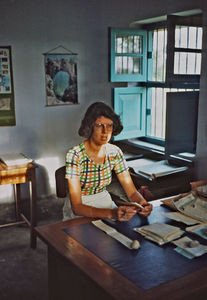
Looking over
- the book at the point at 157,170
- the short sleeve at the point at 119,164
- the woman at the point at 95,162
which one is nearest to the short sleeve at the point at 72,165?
the woman at the point at 95,162

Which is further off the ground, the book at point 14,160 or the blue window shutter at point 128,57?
the blue window shutter at point 128,57

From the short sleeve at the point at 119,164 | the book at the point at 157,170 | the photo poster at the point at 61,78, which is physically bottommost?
the book at the point at 157,170

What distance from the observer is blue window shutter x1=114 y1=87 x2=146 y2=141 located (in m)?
5.01

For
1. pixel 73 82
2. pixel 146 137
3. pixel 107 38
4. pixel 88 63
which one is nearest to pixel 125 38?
pixel 107 38

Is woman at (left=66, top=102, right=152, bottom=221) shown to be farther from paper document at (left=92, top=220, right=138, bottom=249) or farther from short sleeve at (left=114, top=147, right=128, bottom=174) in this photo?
paper document at (left=92, top=220, right=138, bottom=249)

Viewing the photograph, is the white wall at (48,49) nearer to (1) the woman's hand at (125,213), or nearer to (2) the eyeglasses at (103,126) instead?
(2) the eyeglasses at (103,126)

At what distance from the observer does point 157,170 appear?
3973 millimetres

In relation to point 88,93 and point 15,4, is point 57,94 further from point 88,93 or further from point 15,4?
point 15,4

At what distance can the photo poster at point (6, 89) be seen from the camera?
454 cm

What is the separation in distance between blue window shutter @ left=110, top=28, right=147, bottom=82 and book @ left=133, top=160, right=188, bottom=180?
1.44m

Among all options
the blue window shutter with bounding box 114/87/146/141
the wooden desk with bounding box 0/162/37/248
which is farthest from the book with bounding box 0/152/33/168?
the blue window shutter with bounding box 114/87/146/141

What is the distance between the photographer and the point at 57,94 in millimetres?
4965

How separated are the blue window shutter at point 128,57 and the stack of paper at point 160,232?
313 cm

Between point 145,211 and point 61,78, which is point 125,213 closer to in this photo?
point 145,211
